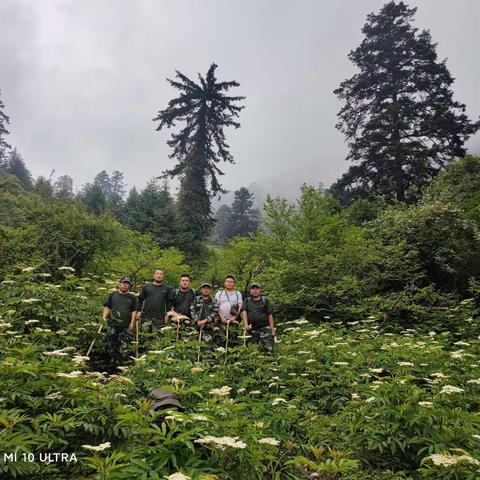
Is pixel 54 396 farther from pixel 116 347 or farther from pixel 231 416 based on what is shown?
pixel 116 347

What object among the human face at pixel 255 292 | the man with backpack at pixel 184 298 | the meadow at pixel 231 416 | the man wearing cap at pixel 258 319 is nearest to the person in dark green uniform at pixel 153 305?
the man with backpack at pixel 184 298

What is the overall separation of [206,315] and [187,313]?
43 cm

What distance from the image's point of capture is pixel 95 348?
7.12 m

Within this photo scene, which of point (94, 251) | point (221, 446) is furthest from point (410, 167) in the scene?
point (221, 446)

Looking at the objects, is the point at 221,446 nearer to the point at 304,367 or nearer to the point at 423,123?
the point at 304,367

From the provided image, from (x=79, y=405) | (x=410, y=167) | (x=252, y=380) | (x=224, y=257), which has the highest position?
(x=410, y=167)

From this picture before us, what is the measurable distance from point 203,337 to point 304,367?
2023 millimetres

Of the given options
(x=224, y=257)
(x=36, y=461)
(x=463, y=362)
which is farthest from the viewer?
(x=224, y=257)

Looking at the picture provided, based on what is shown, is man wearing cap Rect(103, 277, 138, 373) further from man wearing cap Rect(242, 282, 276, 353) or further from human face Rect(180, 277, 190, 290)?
man wearing cap Rect(242, 282, 276, 353)

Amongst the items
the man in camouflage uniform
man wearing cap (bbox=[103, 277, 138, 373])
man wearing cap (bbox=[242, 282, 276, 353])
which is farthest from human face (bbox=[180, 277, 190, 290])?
man wearing cap (bbox=[242, 282, 276, 353])

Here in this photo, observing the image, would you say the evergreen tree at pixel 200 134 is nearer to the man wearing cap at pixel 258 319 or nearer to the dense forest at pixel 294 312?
the dense forest at pixel 294 312

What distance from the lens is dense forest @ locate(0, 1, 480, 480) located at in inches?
135

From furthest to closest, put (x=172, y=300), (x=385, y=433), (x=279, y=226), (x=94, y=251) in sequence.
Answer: (x=279, y=226) < (x=94, y=251) < (x=172, y=300) < (x=385, y=433)

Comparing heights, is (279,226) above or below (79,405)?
above
